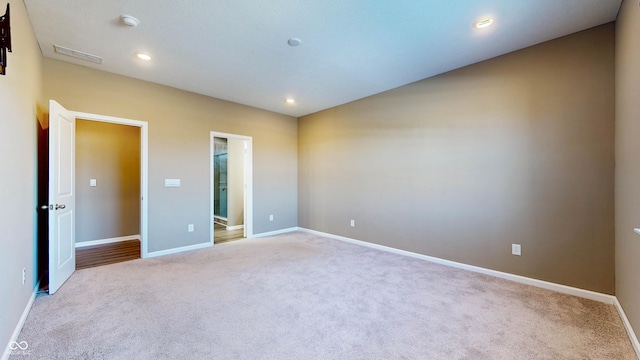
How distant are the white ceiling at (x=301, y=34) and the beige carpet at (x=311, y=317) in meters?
2.68

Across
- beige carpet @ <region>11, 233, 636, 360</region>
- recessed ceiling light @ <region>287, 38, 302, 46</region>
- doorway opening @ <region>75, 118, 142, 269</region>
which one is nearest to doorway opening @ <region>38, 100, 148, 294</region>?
beige carpet @ <region>11, 233, 636, 360</region>

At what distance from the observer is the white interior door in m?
2.73

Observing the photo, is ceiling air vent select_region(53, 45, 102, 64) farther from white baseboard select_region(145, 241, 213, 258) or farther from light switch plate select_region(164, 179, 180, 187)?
white baseboard select_region(145, 241, 213, 258)

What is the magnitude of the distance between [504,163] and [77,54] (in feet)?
17.3

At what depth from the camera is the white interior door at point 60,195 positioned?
8.96ft

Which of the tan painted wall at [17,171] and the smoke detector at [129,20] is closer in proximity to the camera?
the tan painted wall at [17,171]

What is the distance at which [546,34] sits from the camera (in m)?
2.72

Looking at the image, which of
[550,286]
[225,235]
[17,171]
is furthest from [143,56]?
[550,286]

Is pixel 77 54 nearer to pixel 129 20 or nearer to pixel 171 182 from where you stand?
pixel 129 20

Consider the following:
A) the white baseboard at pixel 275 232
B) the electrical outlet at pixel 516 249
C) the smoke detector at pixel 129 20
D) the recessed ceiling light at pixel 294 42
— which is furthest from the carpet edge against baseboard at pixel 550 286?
the smoke detector at pixel 129 20

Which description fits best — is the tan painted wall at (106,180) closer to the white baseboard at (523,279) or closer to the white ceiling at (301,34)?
the white ceiling at (301,34)

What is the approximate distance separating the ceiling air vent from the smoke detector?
1113 mm

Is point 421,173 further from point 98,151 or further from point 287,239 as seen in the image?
point 98,151

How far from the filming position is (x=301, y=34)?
2.72 m
